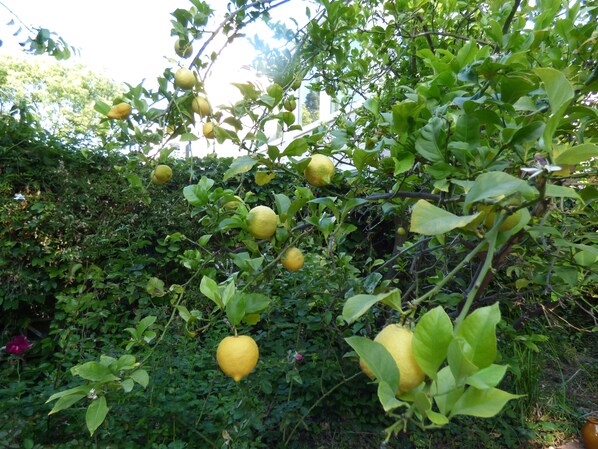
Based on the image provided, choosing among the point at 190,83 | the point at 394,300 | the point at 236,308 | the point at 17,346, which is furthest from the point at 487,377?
the point at 17,346

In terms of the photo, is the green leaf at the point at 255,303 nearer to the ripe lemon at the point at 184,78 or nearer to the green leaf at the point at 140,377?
the green leaf at the point at 140,377

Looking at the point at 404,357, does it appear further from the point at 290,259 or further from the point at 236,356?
the point at 290,259

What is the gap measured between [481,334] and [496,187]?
0.66 ft

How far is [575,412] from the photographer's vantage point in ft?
9.61

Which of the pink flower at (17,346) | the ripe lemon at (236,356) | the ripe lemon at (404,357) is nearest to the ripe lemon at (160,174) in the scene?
the ripe lemon at (236,356)

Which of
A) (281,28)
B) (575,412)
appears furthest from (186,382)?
(575,412)

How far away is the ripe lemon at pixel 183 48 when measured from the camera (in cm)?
116

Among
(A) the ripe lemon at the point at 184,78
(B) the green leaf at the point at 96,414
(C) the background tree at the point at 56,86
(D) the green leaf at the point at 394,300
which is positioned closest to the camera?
(D) the green leaf at the point at 394,300

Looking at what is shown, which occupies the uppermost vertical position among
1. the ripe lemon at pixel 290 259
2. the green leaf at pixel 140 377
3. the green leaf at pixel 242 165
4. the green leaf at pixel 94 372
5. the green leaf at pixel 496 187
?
the green leaf at pixel 242 165

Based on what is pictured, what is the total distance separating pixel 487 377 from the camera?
1.36 feet

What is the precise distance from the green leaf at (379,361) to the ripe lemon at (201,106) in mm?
867

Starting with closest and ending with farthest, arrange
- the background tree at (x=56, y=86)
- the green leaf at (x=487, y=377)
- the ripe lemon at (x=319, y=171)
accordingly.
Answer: the green leaf at (x=487, y=377), the ripe lemon at (x=319, y=171), the background tree at (x=56, y=86)

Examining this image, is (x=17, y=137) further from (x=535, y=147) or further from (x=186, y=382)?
(x=535, y=147)

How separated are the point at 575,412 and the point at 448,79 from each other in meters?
3.20
